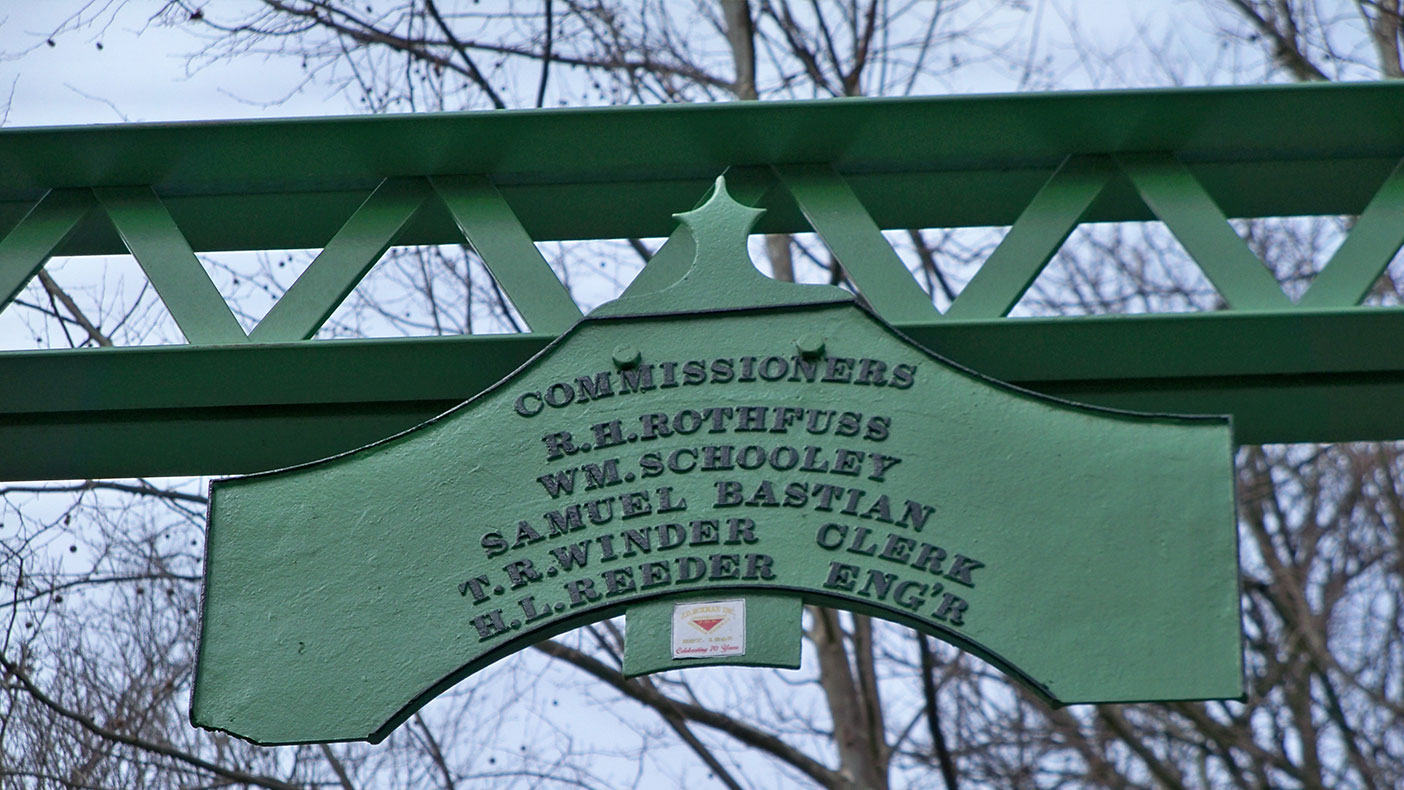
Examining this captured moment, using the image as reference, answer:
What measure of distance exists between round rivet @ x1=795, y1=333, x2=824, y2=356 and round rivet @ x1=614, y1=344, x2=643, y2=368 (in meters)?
0.40

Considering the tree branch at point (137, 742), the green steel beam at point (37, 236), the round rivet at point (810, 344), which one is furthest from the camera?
the tree branch at point (137, 742)

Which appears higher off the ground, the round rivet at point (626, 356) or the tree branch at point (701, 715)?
the tree branch at point (701, 715)

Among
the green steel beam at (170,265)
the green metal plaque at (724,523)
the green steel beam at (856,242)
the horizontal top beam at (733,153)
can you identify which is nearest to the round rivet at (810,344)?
the green metal plaque at (724,523)

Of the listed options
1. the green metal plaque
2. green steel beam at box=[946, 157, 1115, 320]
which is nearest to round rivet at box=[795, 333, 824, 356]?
the green metal plaque

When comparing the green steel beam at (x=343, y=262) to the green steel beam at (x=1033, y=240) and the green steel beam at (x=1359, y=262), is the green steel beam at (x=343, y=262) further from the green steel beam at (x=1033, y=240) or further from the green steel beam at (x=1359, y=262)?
the green steel beam at (x=1359, y=262)

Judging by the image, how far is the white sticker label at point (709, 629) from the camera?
388 cm

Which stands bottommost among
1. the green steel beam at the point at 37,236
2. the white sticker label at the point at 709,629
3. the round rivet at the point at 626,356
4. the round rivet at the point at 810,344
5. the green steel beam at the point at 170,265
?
the white sticker label at the point at 709,629

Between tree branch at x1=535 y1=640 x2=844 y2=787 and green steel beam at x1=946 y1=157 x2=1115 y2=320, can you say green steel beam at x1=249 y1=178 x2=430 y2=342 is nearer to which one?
green steel beam at x1=946 y1=157 x2=1115 y2=320

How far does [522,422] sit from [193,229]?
1.34 metres

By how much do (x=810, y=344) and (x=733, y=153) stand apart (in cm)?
64

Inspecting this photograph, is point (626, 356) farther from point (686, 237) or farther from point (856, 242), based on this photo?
point (856, 242)

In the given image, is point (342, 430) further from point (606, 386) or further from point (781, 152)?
point (781, 152)

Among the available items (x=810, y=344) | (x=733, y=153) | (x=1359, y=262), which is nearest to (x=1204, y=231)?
(x=1359, y=262)

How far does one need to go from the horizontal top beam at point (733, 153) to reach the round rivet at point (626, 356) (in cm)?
62
